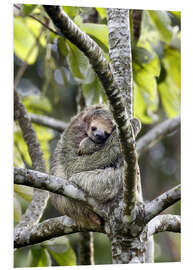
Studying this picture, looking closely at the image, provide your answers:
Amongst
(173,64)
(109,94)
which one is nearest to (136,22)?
(173,64)

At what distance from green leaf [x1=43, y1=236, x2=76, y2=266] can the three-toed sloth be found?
0.85ft

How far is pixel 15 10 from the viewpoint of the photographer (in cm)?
271

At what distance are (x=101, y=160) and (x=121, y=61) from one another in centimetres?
60

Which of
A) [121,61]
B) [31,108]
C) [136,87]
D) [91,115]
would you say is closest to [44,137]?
[31,108]

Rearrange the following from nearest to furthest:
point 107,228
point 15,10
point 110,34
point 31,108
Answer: point 107,228
point 110,34
point 15,10
point 31,108

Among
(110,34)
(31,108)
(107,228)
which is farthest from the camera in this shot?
(31,108)

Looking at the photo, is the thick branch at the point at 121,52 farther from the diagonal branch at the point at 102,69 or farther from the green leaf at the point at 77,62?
the diagonal branch at the point at 102,69

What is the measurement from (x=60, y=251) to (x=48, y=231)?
1.01ft

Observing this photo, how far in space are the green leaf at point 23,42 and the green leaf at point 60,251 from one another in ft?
4.28

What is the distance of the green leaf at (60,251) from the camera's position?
267 centimetres

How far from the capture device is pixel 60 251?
8.87 ft

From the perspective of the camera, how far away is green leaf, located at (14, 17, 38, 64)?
10.4 feet
